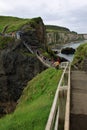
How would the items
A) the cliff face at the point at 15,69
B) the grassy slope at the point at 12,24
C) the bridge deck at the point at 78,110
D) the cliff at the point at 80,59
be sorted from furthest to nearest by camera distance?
the grassy slope at the point at 12,24 → the cliff face at the point at 15,69 → the cliff at the point at 80,59 → the bridge deck at the point at 78,110

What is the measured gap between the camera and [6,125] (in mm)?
14234

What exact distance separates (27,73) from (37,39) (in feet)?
43.3

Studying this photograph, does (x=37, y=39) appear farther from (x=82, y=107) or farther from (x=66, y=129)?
(x=66, y=129)

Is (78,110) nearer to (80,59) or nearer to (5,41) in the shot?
(80,59)

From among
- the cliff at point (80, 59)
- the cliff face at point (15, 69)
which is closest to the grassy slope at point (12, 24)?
the cliff face at point (15, 69)

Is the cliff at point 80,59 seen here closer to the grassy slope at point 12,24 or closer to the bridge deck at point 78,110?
the bridge deck at point 78,110

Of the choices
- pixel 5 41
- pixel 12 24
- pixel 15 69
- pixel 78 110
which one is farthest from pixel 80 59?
pixel 12 24

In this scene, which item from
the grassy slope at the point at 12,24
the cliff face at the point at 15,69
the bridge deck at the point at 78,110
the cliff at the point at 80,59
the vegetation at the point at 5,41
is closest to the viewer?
the bridge deck at the point at 78,110

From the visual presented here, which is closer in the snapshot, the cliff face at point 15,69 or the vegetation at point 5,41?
the cliff face at point 15,69

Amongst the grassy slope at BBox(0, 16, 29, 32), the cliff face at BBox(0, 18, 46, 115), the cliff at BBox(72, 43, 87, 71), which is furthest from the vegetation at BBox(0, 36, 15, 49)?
the cliff at BBox(72, 43, 87, 71)

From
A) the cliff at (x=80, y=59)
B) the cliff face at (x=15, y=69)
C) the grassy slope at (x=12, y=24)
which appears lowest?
the cliff face at (x=15, y=69)

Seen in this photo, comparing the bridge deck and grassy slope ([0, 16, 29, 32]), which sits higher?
grassy slope ([0, 16, 29, 32])

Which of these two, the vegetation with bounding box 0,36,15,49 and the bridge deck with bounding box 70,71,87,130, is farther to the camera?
the vegetation with bounding box 0,36,15,49

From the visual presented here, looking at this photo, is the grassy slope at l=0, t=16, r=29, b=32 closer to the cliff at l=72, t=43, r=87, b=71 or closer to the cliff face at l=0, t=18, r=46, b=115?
the cliff face at l=0, t=18, r=46, b=115
